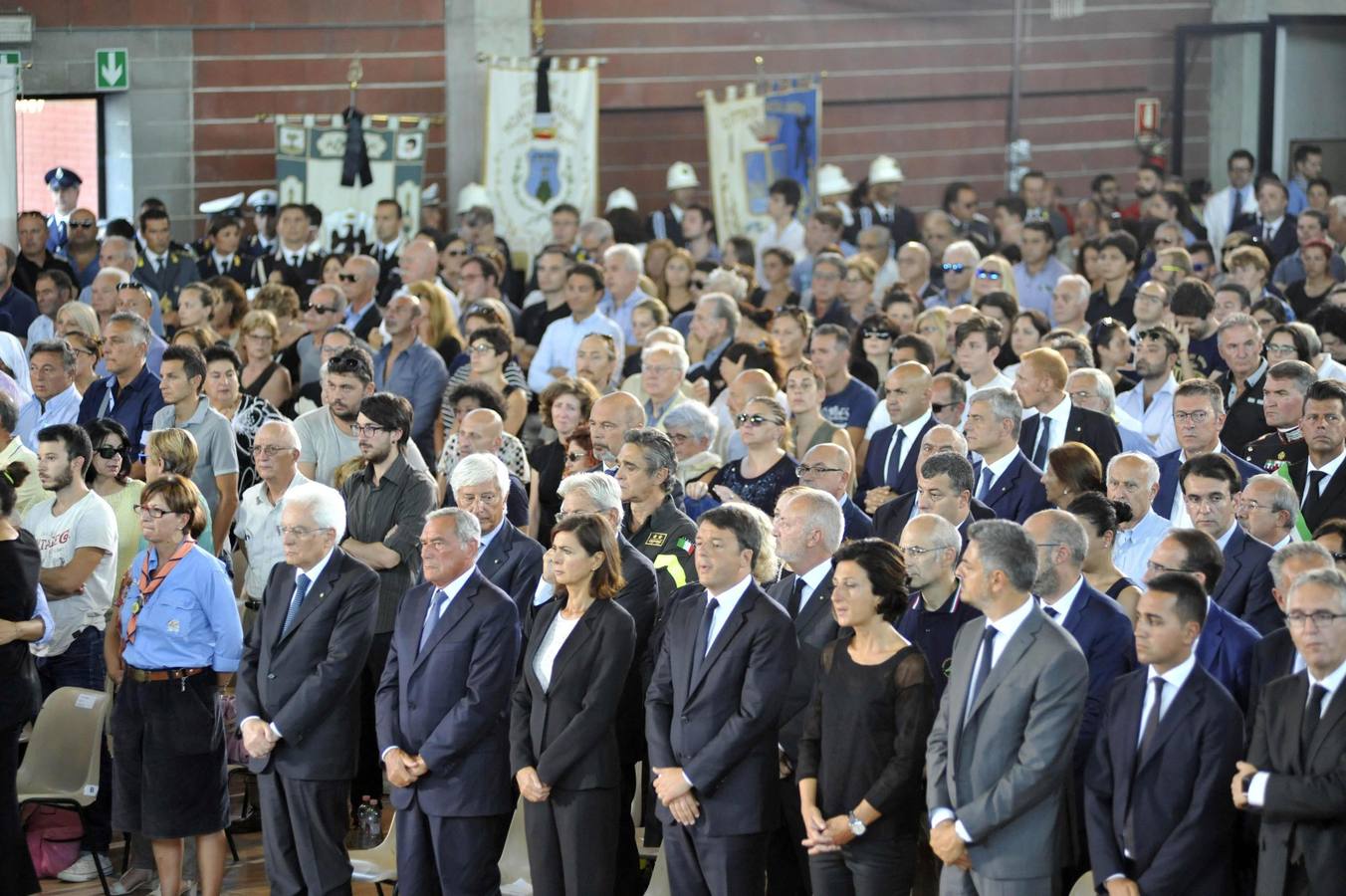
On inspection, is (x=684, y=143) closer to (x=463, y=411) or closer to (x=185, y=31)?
(x=185, y=31)

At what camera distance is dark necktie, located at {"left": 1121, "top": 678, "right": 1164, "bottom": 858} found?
5.00 metres

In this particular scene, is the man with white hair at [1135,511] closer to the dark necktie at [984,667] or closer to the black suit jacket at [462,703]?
the dark necktie at [984,667]

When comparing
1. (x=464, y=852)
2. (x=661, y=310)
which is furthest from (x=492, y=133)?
(x=464, y=852)

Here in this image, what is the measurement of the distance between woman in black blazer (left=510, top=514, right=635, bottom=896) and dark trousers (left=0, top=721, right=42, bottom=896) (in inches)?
74.9

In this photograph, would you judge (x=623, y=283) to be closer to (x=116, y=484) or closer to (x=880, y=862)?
(x=116, y=484)

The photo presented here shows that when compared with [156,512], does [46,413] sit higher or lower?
higher

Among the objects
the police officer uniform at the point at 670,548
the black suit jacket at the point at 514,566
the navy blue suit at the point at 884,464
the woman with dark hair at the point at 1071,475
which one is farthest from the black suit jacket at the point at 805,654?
the navy blue suit at the point at 884,464

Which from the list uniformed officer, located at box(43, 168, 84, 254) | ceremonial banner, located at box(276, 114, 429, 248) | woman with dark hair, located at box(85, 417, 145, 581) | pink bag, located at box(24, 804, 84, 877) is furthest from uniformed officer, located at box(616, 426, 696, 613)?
ceremonial banner, located at box(276, 114, 429, 248)

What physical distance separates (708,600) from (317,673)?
140cm

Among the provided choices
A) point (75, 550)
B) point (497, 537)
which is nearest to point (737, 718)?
point (497, 537)

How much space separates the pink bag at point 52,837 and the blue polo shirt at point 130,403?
6.51 ft

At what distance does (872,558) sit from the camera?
546cm

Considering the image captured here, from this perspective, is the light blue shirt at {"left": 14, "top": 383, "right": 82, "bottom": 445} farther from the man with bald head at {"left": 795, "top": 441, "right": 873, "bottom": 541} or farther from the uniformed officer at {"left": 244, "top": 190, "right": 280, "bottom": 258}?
the uniformed officer at {"left": 244, "top": 190, "right": 280, "bottom": 258}

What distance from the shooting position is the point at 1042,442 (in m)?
7.82
